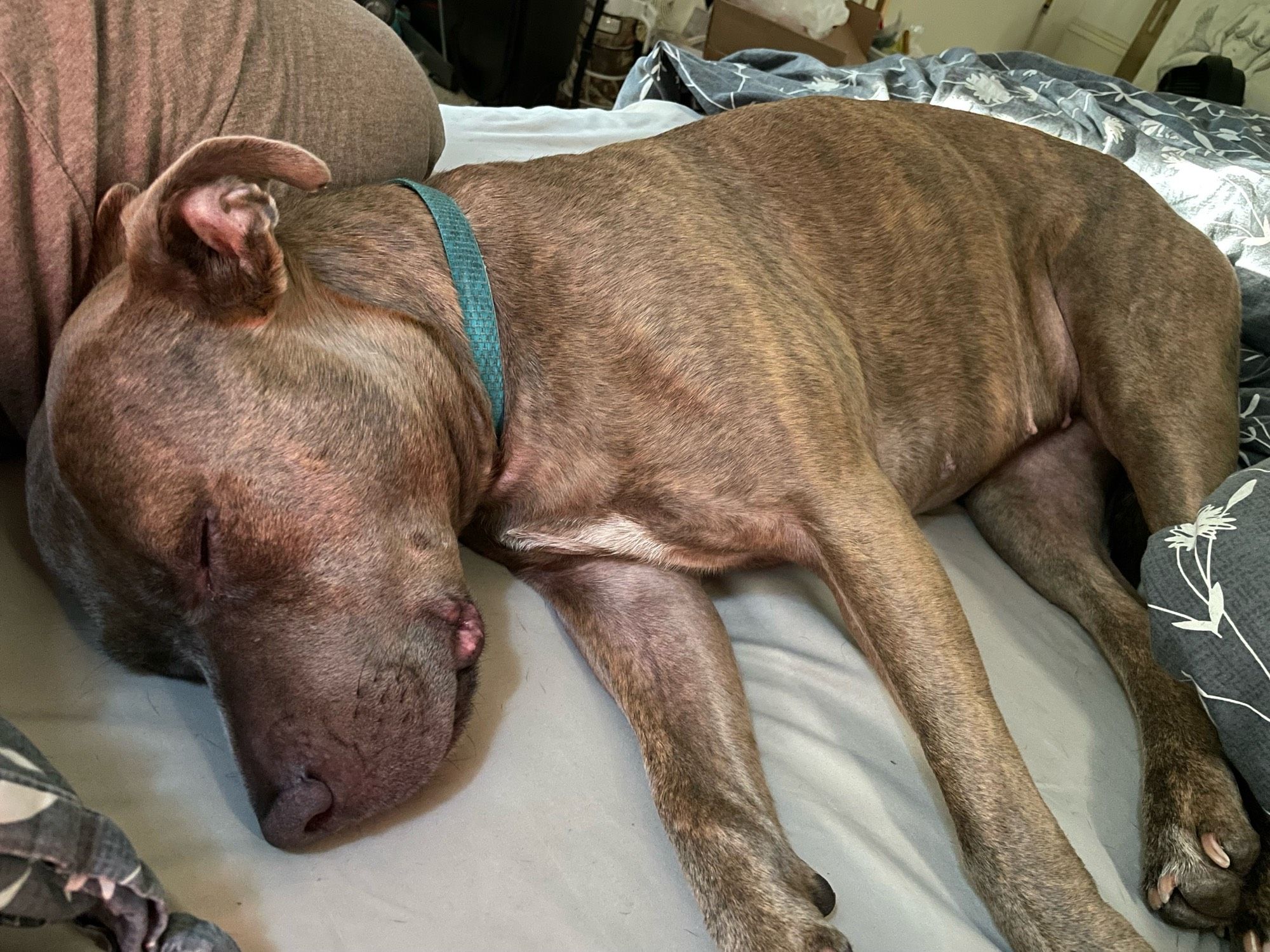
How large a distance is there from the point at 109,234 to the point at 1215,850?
7.42 feet

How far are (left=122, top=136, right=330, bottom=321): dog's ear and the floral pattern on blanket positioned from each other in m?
0.69

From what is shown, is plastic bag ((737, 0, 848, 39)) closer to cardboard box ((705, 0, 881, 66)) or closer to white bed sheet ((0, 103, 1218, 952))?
cardboard box ((705, 0, 881, 66))

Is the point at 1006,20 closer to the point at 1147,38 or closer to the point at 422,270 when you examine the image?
the point at 1147,38

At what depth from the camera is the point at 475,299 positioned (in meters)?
1.71

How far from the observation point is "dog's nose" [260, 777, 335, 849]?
4.10ft

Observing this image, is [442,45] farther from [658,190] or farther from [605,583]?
[605,583]

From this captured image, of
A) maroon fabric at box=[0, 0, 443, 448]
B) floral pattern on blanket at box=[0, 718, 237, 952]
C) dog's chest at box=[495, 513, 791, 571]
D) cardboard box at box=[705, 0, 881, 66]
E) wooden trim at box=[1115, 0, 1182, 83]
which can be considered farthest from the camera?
wooden trim at box=[1115, 0, 1182, 83]

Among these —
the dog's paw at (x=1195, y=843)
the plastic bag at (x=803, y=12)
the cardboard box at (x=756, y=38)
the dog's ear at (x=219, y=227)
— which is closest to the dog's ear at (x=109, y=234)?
the dog's ear at (x=219, y=227)

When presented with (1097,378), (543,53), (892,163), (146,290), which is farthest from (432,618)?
(543,53)

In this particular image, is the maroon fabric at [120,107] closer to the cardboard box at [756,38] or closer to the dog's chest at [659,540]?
the dog's chest at [659,540]

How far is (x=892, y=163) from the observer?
2354 mm

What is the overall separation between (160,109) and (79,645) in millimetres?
982

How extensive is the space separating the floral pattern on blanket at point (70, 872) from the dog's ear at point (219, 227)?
0.69 meters

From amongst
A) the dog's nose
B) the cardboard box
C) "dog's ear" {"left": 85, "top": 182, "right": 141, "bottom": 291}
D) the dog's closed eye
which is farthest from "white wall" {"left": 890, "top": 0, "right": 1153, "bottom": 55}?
the dog's nose
